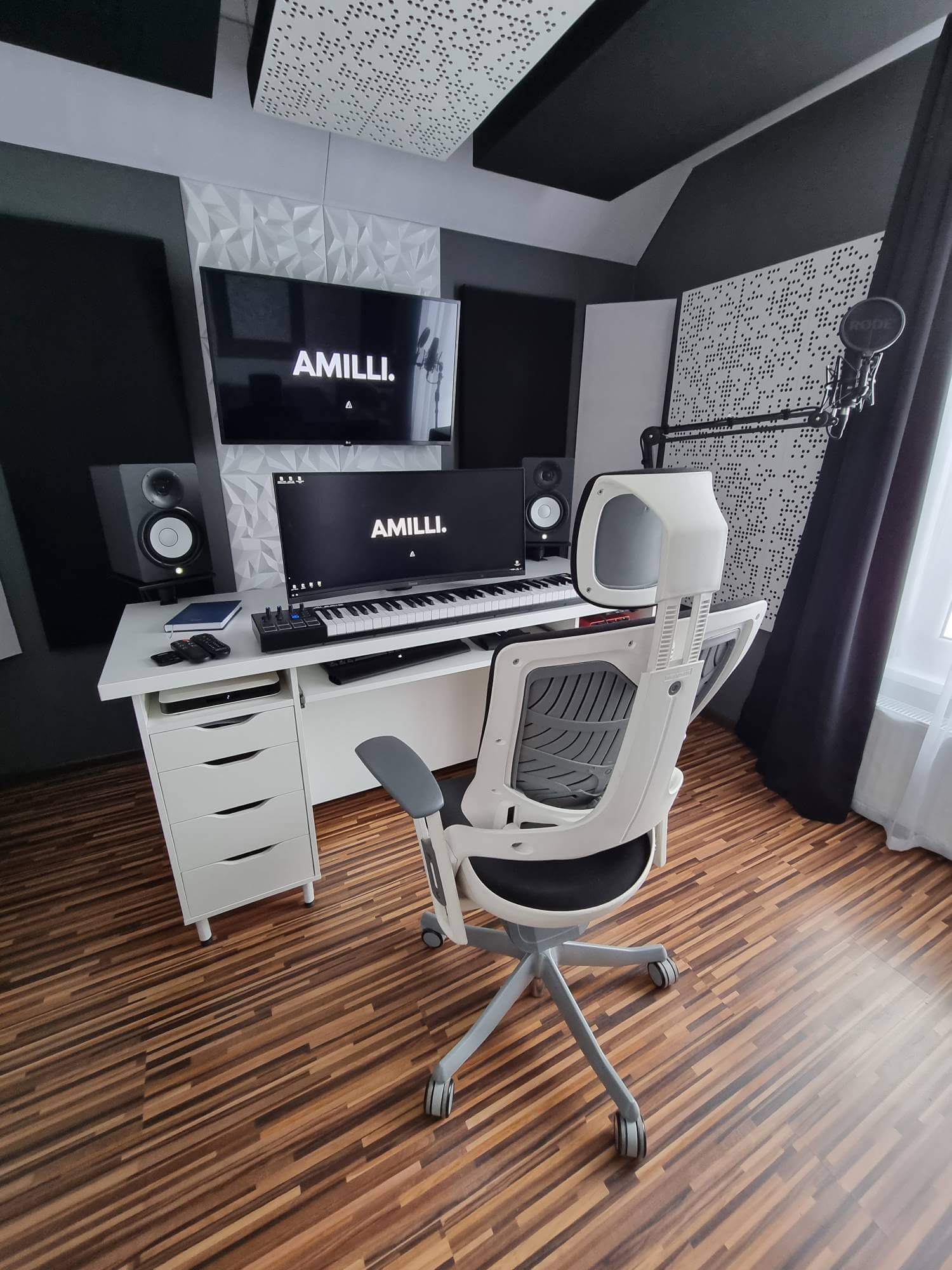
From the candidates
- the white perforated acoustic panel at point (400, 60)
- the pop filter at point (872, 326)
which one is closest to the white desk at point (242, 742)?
the pop filter at point (872, 326)

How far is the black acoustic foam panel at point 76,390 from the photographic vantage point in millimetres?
1840

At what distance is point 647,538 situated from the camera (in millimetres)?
759

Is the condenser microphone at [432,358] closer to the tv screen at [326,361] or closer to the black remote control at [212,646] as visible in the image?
the tv screen at [326,361]

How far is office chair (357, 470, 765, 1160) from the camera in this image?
761 millimetres

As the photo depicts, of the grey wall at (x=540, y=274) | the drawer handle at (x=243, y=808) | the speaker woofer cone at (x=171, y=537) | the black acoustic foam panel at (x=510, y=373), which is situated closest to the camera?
the drawer handle at (x=243, y=808)

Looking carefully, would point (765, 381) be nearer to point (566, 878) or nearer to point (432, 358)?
point (432, 358)

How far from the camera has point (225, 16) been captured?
1627mm

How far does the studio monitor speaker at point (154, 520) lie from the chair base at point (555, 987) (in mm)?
1423

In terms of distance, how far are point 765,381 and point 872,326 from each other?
1.07 meters

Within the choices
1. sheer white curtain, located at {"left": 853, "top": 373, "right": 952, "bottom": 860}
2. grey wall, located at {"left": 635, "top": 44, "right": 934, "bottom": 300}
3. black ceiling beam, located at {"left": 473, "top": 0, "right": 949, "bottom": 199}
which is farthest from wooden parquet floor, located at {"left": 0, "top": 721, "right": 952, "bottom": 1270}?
black ceiling beam, located at {"left": 473, "top": 0, "right": 949, "bottom": 199}

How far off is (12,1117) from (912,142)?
3588 mm

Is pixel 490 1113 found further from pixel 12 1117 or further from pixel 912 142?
pixel 912 142

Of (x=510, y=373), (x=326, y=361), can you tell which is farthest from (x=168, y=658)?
(x=510, y=373)

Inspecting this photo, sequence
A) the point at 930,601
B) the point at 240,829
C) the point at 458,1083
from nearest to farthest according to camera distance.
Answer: the point at 458,1083
the point at 240,829
the point at 930,601
